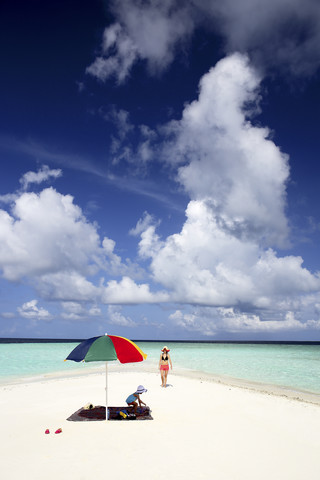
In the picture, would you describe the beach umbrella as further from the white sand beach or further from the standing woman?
the standing woman

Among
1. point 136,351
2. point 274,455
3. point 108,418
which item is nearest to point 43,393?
point 108,418

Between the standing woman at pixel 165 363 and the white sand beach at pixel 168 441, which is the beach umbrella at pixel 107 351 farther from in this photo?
the standing woman at pixel 165 363

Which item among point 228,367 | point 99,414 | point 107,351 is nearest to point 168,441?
point 107,351

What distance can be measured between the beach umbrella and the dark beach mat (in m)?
2.20

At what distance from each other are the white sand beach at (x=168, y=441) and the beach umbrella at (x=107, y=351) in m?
2.10

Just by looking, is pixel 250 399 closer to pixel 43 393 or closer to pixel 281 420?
pixel 281 420

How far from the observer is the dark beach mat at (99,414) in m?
11.8

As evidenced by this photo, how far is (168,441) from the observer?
9.73 metres

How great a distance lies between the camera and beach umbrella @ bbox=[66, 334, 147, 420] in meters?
11.1

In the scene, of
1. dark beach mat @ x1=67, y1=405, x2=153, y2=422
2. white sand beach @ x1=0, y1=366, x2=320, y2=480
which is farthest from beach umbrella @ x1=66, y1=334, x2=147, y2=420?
dark beach mat @ x1=67, y1=405, x2=153, y2=422

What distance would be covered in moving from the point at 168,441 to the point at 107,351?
324 cm

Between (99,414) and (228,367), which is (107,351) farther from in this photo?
(228,367)

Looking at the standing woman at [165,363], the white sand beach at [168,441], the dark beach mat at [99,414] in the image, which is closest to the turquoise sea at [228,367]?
the standing woman at [165,363]

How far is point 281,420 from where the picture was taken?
499 inches
